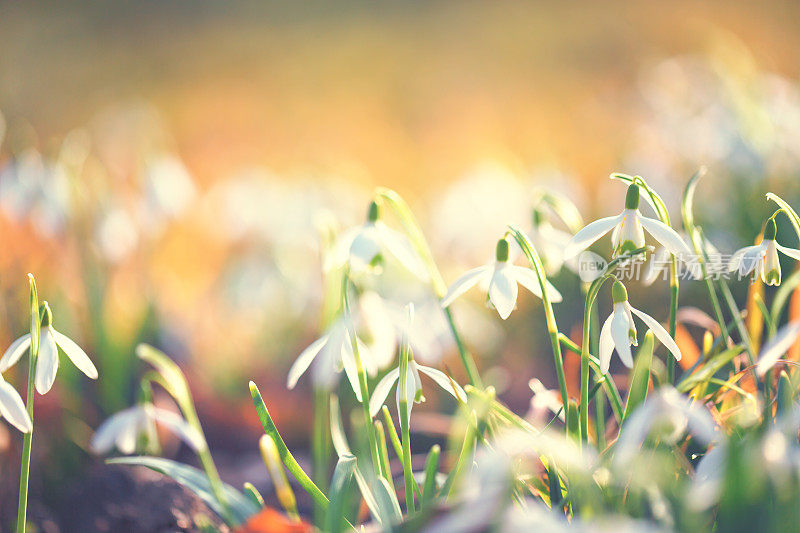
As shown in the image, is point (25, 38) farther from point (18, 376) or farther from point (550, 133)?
point (18, 376)

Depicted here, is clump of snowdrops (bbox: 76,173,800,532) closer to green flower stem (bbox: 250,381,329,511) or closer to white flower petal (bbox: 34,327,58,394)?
green flower stem (bbox: 250,381,329,511)

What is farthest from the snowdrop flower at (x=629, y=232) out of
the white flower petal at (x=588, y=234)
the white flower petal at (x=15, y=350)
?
the white flower petal at (x=15, y=350)

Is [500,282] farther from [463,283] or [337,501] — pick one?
[337,501]

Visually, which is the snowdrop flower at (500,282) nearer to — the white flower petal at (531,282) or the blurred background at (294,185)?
the white flower petal at (531,282)

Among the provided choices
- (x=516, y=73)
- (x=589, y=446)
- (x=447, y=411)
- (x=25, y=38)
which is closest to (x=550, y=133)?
(x=516, y=73)

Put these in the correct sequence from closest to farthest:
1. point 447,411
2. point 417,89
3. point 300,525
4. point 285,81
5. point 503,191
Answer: point 300,525, point 447,411, point 503,191, point 417,89, point 285,81

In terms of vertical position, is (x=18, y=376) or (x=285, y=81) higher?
(x=285, y=81)

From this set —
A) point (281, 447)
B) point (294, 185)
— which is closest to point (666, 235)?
point (281, 447)
